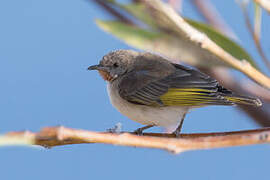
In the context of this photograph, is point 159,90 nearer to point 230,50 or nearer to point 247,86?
point 230,50

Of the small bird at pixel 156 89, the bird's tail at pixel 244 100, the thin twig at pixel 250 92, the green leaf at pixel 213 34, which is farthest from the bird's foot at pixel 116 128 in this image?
the thin twig at pixel 250 92

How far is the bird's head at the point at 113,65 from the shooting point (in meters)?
2.13

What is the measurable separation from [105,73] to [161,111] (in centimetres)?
48

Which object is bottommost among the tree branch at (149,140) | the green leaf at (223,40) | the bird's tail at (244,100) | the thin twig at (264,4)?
the tree branch at (149,140)

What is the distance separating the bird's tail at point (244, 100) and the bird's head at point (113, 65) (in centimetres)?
67

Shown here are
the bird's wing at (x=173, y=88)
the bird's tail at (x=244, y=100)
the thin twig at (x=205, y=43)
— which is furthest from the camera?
the bird's wing at (x=173, y=88)

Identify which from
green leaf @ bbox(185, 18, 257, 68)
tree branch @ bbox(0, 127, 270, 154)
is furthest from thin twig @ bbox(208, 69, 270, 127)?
tree branch @ bbox(0, 127, 270, 154)

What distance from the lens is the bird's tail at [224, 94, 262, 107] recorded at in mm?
1519

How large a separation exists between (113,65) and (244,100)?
2.59ft

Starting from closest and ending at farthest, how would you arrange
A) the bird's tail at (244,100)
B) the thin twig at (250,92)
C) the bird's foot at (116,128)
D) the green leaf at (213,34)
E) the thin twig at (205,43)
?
the thin twig at (205,43) < the bird's foot at (116,128) < the bird's tail at (244,100) < the green leaf at (213,34) < the thin twig at (250,92)

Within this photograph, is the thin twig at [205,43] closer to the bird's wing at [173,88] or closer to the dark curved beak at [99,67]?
the bird's wing at [173,88]

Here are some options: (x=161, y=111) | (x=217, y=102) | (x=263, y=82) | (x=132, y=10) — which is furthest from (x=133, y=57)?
(x=263, y=82)

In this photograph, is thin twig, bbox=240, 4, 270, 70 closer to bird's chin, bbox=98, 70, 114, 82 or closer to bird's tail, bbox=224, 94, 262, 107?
bird's tail, bbox=224, 94, 262, 107

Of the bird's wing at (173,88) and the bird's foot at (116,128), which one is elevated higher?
the bird's wing at (173,88)
